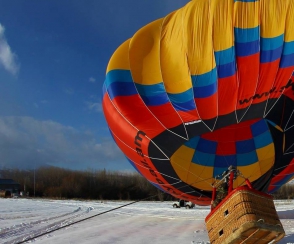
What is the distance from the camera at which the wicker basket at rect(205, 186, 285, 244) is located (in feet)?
11.3

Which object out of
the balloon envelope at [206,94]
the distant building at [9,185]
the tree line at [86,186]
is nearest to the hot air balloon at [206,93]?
the balloon envelope at [206,94]

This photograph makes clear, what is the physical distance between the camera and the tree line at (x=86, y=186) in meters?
39.9

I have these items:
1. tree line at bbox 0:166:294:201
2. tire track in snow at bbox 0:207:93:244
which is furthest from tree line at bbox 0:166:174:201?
tire track in snow at bbox 0:207:93:244

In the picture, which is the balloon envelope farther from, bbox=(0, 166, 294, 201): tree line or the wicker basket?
bbox=(0, 166, 294, 201): tree line

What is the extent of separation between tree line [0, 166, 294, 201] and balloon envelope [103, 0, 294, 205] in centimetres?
2980

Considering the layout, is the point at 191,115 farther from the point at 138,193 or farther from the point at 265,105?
the point at 138,193

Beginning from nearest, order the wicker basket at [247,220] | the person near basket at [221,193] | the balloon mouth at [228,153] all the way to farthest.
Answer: the wicker basket at [247,220]
the person near basket at [221,193]
the balloon mouth at [228,153]

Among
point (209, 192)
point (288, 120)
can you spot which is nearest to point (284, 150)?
point (288, 120)

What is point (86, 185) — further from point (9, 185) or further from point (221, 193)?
point (221, 193)

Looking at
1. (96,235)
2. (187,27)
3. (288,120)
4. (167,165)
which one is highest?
(187,27)

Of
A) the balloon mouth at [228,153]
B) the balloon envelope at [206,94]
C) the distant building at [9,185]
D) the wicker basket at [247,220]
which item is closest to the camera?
the wicker basket at [247,220]

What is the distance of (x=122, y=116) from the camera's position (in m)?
6.39

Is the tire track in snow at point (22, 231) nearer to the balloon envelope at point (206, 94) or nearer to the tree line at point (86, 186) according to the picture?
the balloon envelope at point (206, 94)

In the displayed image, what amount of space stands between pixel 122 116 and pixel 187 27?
6.54 ft
